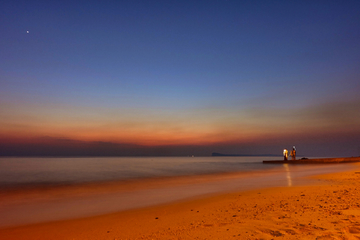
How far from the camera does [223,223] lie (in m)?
6.68

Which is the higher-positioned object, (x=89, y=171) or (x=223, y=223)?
(x=223, y=223)

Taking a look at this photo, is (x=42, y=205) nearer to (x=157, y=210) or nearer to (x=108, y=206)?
(x=108, y=206)

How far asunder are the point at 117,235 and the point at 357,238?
209 inches

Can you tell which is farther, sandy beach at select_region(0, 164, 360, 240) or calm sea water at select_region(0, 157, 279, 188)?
calm sea water at select_region(0, 157, 279, 188)

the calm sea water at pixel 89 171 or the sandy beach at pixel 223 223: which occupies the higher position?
the sandy beach at pixel 223 223

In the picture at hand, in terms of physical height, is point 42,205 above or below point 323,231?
below

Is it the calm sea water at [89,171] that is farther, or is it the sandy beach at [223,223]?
the calm sea water at [89,171]

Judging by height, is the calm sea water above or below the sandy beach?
below

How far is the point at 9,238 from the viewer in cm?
656

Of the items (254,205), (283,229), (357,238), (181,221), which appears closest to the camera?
(357,238)

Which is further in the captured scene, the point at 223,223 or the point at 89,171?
the point at 89,171

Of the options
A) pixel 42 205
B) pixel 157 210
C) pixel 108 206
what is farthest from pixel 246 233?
pixel 42 205

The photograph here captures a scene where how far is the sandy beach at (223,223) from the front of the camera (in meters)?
5.61

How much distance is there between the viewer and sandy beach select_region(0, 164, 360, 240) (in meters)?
5.61
